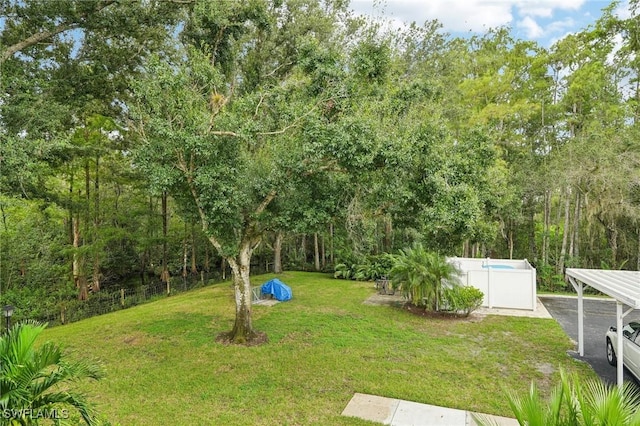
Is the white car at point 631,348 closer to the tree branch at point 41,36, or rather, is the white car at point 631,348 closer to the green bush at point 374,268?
the green bush at point 374,268

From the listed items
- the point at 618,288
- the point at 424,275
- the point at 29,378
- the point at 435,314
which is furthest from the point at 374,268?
the point at 29,378

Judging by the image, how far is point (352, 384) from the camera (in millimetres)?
6547

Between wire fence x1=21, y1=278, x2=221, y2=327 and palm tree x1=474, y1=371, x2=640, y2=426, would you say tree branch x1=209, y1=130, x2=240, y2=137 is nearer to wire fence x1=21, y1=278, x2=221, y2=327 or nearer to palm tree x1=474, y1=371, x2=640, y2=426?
palm tree x1=474, y1=371, x2=640, y2=426

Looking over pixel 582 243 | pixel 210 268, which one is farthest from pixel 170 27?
pixel 582 243

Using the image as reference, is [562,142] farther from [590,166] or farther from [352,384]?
[352,384]

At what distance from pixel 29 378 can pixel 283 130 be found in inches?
212

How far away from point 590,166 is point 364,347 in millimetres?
12765

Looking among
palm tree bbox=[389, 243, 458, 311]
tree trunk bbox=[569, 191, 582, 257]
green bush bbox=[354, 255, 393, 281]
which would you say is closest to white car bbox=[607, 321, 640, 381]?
palm tree bbox=[389, 243, 458, 311]

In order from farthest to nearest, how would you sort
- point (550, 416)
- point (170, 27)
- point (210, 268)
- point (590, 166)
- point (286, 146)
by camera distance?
point (210, 268) → point (590, 166) → point (170, 27) → point (286, 146) → point (550, 416)

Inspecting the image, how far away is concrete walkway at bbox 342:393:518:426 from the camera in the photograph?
17.4 feet

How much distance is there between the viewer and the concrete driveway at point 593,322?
24.1 feet

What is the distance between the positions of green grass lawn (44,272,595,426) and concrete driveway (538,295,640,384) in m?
0.40

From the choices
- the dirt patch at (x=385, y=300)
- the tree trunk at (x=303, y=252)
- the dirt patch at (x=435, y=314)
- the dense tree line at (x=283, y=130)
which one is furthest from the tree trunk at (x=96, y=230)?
the dirt patch at (x=435, y=314)

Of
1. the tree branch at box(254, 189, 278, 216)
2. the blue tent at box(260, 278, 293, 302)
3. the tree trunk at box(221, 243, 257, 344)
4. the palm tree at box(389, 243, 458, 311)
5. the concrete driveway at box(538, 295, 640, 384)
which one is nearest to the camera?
the concrete driveway at box(538, 295, 640, 384)
